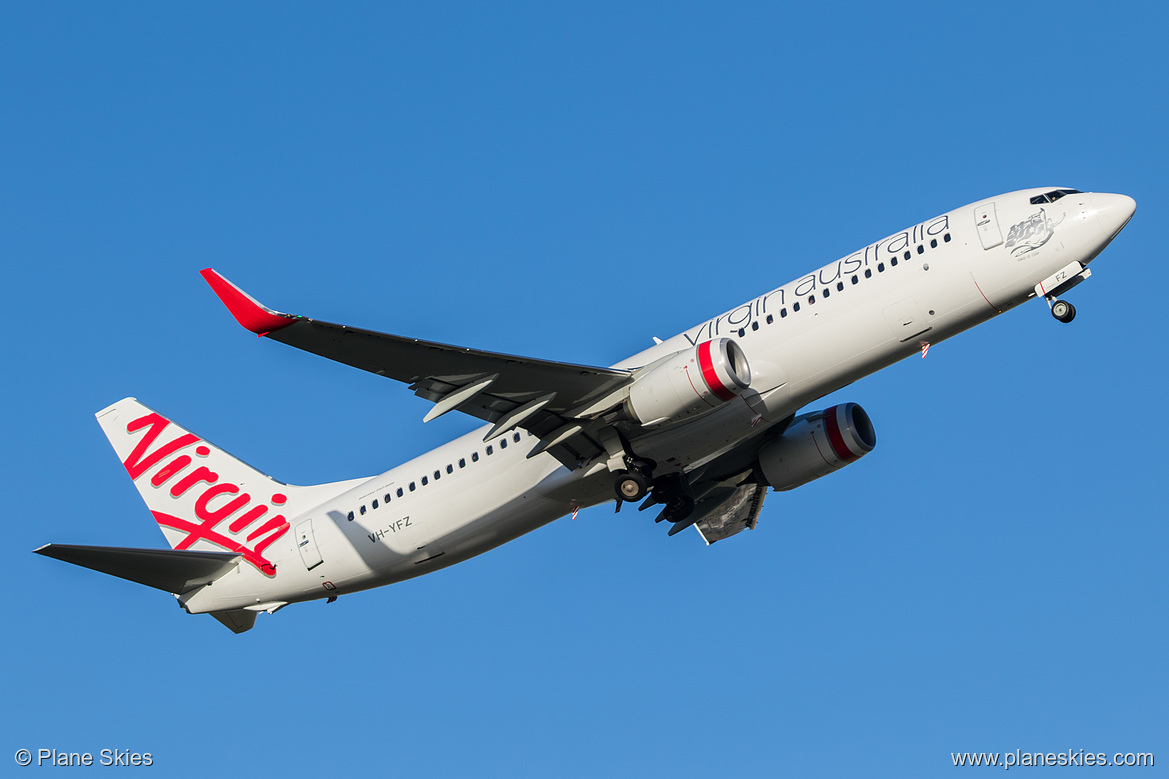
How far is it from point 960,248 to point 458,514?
13.6 m

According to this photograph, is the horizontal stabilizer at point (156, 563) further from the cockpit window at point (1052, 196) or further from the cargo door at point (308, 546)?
the cockpit window at point (1052, 196)

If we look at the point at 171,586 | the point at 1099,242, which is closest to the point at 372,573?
the point at 171,586

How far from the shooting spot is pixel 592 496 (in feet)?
95.0

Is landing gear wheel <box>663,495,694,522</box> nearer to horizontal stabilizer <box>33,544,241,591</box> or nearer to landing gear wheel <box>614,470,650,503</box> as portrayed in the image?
landing gear wheel <box>614,470,650,503</box>

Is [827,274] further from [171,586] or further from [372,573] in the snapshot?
[171,586]

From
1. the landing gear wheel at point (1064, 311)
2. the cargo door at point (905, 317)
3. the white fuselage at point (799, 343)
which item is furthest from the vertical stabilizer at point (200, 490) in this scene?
the landing gear wheel at point (1064, 311)

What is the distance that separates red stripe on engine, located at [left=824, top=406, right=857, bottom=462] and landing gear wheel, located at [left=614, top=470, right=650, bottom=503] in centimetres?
603

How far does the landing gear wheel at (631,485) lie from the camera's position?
27.8 meters

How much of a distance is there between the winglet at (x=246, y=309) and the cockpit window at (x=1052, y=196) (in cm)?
1694

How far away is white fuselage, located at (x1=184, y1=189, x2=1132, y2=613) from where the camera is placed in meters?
26.2

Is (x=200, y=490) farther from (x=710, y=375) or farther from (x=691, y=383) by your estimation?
(x=710, y=375)

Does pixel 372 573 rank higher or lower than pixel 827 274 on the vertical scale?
lower

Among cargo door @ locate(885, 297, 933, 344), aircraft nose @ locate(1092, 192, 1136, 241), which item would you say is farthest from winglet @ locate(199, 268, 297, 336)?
aircraft nose @ locate(1092, 192, 1136, 241)

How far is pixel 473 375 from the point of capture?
82.5 feet
